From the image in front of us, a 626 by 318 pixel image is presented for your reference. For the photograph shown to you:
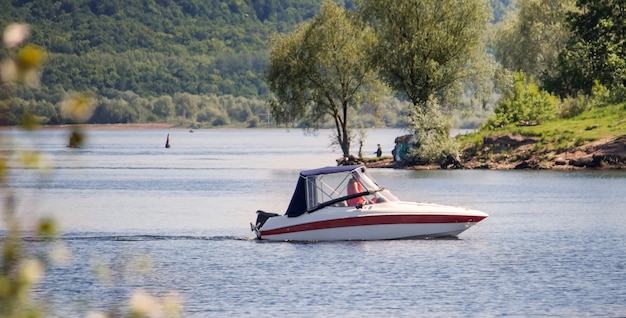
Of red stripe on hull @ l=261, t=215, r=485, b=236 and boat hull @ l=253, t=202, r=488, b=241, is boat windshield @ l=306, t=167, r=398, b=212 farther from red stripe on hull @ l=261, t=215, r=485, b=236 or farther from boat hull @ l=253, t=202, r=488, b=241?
red stripe on hull @ l=261, t=215, r=485, b=236

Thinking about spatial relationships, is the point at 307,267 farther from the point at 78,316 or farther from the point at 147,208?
the point at 147,208

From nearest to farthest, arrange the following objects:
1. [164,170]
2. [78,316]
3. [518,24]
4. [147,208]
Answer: [78,316] → [147,208] → [164,170] → [518,24]

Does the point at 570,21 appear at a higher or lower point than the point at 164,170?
higher

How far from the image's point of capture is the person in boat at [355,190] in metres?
36.6

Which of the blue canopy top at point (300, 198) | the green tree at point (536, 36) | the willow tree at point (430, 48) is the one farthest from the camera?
the green tree at point (536, 36)

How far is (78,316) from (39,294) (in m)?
3.09

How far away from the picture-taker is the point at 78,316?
971 inches

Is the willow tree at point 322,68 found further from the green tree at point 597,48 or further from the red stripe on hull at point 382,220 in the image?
the red stripe on hull at point 382,220

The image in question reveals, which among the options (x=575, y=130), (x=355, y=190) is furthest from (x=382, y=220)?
(x=575, y=130)

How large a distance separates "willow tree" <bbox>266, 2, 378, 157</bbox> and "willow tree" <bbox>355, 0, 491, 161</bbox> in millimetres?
3121

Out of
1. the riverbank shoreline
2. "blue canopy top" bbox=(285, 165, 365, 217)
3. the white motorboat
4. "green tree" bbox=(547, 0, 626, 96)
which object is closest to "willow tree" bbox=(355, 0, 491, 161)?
the riverbank shoreline

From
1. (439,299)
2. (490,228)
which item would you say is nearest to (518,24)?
(490,228)

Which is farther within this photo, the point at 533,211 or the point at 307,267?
the point at 533,211

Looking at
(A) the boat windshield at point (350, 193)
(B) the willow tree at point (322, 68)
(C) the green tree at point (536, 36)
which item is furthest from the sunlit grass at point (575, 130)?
(A) the boat windshield at point (350, 193)
